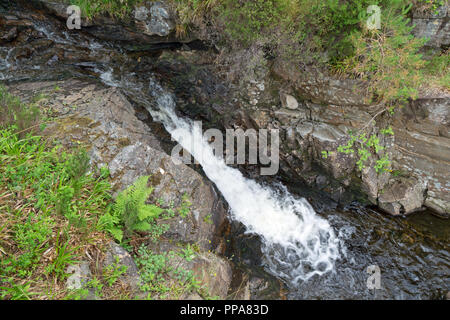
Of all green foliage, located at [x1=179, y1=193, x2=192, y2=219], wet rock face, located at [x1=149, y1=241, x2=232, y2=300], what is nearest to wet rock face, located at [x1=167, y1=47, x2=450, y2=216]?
green foliage, located at [x1=179, y1=193, x2=192, y2=219]

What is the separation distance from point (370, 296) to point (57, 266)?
5.21m

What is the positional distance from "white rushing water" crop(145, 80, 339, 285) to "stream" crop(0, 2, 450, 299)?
0.02 m

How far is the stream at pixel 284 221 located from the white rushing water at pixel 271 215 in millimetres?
23

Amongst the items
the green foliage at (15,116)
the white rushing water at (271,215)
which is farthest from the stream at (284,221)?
the green foliage at (15,116)

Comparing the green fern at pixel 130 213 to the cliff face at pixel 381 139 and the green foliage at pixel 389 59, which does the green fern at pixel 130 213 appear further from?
the green foliage at pixel 389 59

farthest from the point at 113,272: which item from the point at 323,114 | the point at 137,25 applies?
the point at 137,25

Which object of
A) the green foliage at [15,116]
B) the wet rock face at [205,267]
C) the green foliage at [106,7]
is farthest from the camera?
the green foliage at [106,7]

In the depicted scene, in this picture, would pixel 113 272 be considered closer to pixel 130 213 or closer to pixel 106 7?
pixel 130 213

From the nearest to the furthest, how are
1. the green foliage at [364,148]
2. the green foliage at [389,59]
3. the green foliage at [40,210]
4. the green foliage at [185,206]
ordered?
1. the green foliage at [40,210]
2. the green foliage at [185,206]
3. the green foliage at [389,59]
4. the green foliage at [364,148]

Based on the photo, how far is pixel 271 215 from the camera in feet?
19.5

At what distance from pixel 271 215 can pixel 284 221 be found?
32 centimetres

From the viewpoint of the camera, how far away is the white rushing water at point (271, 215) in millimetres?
5223

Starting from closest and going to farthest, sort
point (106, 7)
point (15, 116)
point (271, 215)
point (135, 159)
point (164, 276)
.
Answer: point (164, 276), point (15, 116), point (135, 159), point (271, 215), point (106, 7)

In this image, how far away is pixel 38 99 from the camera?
16.6 ft
